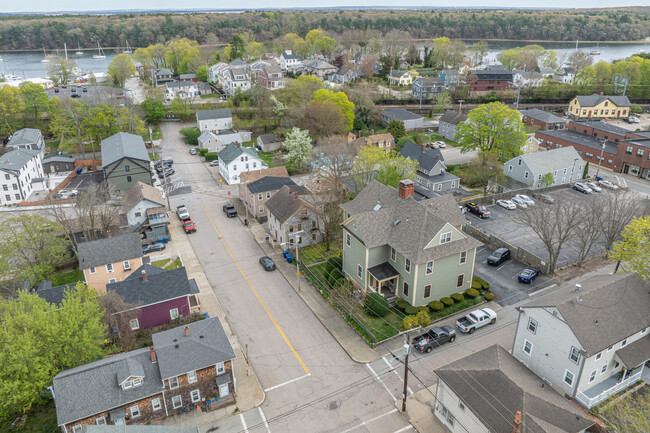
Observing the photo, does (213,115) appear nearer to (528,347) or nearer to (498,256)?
(498,256)

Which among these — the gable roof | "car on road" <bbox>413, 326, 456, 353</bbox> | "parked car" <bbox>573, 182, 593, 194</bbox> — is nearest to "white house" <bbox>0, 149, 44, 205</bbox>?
the gable roof

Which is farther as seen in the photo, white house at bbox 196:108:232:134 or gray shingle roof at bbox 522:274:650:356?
white house at bbox 196:108:232:134

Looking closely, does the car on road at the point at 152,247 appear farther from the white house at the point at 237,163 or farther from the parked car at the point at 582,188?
the parked car at the point at 582,188

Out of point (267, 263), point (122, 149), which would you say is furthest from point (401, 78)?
point (267, 263)

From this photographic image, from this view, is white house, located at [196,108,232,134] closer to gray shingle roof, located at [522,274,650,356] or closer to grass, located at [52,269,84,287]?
grass, located at [52,269,84,287]

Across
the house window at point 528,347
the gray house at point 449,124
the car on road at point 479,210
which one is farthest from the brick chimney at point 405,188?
the gray house at point 449,124
